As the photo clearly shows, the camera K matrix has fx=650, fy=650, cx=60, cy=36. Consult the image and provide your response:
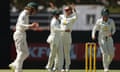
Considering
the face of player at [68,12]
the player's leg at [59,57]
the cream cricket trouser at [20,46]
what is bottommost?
the player's leg at [59,57]

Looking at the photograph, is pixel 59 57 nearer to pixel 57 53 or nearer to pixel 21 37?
pixel 57 53

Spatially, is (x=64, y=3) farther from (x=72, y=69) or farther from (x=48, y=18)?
(x=48, y=18)

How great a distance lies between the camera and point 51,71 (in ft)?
53.6

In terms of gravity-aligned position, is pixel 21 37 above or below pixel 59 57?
above

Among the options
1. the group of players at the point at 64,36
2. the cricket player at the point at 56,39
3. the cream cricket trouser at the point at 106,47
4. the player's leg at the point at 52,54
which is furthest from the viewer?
the cream cricket trouser at the point at 106,47

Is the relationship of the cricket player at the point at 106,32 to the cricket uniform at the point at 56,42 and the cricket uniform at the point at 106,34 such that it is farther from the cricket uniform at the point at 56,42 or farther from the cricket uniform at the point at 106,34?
the cricket uniform at the point at 56,42

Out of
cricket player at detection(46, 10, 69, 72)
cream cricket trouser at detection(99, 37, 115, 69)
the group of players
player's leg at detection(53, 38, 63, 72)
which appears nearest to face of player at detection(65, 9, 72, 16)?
the group of players

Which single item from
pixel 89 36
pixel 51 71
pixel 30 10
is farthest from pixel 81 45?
pixel 30 10

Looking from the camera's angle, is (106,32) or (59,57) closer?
(59,57)

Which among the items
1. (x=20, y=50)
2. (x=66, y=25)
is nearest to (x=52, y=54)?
(x=66, y=25)

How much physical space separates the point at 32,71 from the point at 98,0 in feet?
51.3

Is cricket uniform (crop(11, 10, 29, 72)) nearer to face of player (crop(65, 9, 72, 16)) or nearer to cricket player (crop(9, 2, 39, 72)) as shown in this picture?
cricket player (crop(9, 2, 39, 72))

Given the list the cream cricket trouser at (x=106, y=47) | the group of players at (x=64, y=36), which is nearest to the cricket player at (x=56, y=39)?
the group of players at (x=64, y=36)

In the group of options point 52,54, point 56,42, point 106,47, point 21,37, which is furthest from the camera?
point 106,47
